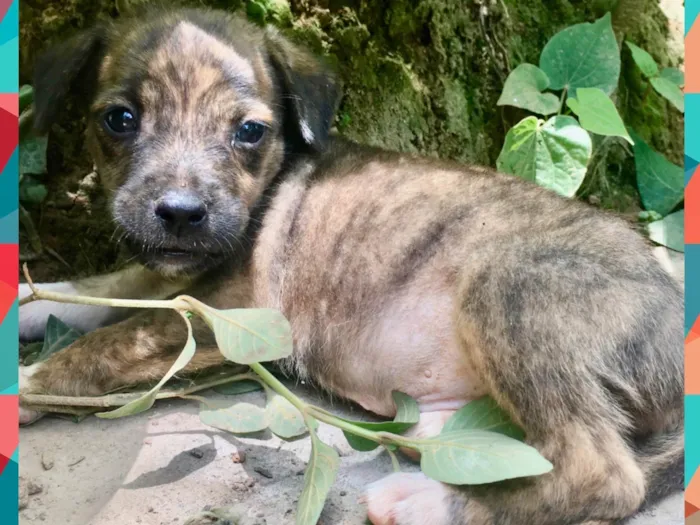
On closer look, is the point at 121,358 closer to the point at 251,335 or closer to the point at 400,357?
the point at 251,335

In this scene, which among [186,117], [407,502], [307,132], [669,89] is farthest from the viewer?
[669,89]

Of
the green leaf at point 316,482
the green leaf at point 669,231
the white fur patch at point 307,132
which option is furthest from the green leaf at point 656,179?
the green leaf at point 316,482

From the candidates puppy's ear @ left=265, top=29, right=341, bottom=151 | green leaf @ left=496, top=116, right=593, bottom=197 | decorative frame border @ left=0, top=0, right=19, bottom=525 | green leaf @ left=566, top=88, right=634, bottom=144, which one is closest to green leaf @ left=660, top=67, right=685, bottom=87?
green leaf @ left=566, top=88, right=634, bottom=144

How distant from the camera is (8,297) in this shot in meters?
→ 1.71

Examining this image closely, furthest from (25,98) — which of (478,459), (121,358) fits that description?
(478,459)

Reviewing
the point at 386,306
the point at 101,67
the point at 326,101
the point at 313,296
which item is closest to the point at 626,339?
the point at 386,306

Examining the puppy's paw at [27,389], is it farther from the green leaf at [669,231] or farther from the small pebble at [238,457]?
the green leaf at [669,231]

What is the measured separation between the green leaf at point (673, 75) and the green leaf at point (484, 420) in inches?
140

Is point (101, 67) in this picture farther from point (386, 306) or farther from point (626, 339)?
point (626, 339)

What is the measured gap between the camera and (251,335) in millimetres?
2662

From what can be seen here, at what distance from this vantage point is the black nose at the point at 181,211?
3.12 m

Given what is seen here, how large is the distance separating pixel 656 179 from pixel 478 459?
3680 millimetres

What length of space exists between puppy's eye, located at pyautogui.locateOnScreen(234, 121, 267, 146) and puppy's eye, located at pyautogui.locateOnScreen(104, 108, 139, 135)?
0.45 meters

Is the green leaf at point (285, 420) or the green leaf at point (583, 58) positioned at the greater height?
the green leaf at point (583, 58)
